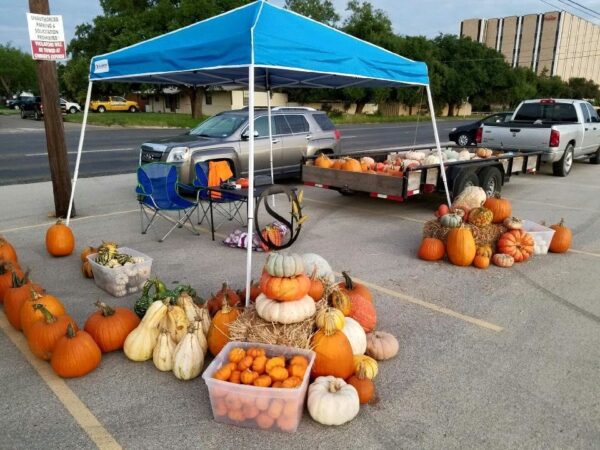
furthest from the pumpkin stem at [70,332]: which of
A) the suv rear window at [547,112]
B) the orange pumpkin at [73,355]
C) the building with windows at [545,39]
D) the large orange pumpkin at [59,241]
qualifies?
the building with windows at [545,39]

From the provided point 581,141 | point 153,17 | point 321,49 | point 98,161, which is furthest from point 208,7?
point 321,49

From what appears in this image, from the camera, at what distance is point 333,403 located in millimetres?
2824

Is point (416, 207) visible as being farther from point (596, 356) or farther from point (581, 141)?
point (581, 141)

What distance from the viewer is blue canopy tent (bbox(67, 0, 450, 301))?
3969 mm

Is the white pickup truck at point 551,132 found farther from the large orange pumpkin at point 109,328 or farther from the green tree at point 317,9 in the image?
the green tree at point 317,9

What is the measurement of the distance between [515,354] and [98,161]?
14325 millimetres

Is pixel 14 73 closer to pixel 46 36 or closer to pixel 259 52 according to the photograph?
pixel 46 36

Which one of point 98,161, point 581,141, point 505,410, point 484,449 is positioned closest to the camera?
point 484,449

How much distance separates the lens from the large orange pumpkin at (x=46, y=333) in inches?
135

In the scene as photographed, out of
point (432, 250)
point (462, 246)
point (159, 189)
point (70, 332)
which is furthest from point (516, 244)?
point (70, 332)

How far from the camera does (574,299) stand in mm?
4820

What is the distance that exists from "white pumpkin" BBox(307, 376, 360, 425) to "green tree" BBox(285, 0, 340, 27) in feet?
261

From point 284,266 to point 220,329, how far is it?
0.72m

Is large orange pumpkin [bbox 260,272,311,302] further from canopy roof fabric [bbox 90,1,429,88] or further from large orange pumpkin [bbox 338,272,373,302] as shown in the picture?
canopy roof fabric [bbox 90,1,429,88]
